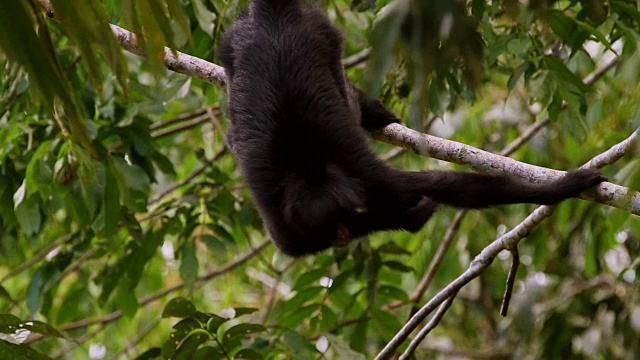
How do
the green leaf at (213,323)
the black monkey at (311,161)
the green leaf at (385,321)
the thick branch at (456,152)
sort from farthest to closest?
the green leaf at (385,321), the green leaf at (213,323), the black monkey at (311,161), the thick branch at (456,152)

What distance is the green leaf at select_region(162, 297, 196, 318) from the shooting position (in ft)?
12.8

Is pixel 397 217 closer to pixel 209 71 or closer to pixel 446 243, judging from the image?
pixel 209 71

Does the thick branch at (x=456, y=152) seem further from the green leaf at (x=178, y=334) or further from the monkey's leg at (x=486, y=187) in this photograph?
the green leaf at (x=178, y=334)

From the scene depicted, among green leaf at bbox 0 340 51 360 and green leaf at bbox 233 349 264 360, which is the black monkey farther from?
green leaf at bbox 0 340 51 360

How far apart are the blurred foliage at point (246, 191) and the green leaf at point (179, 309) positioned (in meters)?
0.01

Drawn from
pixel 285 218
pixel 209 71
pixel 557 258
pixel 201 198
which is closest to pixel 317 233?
pixel 285 218

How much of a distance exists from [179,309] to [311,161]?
906mm

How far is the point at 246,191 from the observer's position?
5344mm

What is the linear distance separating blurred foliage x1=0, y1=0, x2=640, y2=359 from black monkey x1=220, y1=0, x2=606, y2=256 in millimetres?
299

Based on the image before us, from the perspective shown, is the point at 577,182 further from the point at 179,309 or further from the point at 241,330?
the point at 179,309

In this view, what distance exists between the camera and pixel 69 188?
4.30 m

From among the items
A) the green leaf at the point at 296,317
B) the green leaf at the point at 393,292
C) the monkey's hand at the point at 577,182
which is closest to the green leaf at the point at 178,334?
the green leaf at the point at 296,317

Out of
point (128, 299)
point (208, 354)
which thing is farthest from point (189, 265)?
point (208, 354)

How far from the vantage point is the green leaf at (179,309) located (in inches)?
153
